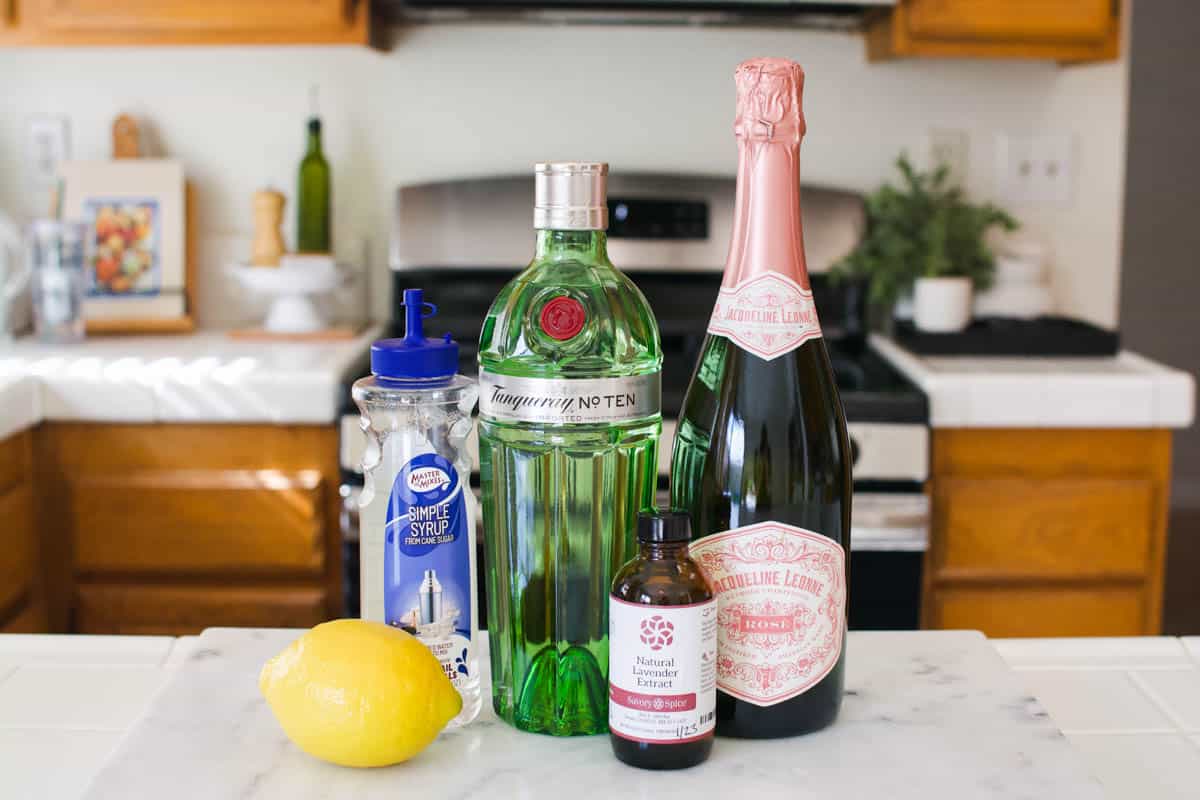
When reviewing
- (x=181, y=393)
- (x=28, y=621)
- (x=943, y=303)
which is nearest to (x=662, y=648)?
(x=181, y=393)

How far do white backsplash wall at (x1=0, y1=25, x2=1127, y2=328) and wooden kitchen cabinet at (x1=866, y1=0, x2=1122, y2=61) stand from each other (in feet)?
0.84

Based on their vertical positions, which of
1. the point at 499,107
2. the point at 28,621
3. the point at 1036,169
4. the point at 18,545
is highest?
the point at 499,107

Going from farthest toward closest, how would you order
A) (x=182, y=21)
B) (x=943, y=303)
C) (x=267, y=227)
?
1. (x=267, y=227)
2. (x=943, y=303)
3. (x=182, y=21)

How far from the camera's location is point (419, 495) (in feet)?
2.19

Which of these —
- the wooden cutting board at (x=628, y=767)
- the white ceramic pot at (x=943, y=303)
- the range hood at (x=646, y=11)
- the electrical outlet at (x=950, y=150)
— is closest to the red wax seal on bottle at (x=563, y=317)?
the wooden cutting board at (x=628, y=767)

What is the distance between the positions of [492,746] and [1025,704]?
11.7 inches

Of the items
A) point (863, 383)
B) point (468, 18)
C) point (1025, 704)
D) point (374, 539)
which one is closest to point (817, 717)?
point (1025, 704)

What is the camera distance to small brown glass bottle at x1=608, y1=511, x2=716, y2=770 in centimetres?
62

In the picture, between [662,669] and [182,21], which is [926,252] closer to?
[182,21]

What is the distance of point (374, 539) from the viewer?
26.6 inches

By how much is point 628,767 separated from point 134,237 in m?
2.10

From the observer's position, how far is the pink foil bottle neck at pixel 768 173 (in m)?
0.64

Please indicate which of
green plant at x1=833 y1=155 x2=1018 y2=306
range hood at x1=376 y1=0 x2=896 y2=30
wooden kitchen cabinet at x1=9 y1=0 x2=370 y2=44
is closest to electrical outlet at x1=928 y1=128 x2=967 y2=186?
green plant at x1=833 y1=155 x2=1018 y2=306

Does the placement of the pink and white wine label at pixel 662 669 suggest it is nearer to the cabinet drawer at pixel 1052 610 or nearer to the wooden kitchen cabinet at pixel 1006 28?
the cabinet drawer at pixel 1052 610
